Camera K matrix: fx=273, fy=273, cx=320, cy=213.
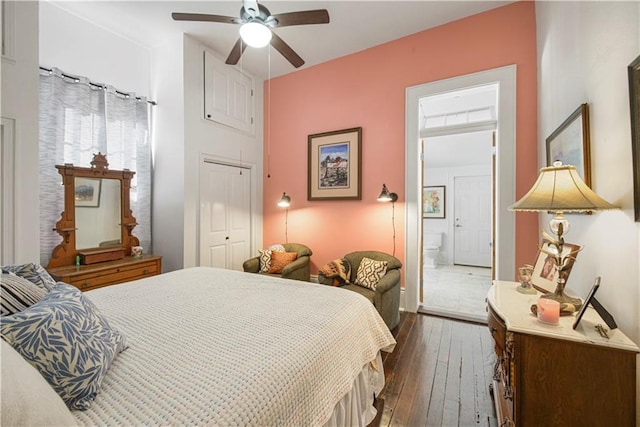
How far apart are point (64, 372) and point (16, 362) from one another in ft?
0.61

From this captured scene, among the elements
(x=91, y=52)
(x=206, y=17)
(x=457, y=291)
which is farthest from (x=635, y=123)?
(x=91, y=52)

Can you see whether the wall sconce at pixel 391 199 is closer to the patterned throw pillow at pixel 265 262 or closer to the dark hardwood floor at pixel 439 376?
the dark hardwood floor at pixel 439 376

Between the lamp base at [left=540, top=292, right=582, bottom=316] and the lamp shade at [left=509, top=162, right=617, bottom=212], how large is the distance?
1.51ft

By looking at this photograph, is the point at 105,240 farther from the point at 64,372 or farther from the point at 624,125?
the point at 624,125

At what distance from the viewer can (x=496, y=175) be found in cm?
293

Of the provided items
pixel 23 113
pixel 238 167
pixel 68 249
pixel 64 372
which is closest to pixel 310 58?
pixel 238 167

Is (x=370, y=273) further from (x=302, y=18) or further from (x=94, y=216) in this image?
(x=94, y=216)

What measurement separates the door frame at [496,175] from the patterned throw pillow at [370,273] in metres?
0.49

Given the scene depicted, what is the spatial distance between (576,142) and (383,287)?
69.0 inches

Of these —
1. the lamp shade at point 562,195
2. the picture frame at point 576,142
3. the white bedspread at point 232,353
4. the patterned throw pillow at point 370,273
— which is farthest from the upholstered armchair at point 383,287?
the picture frame at point 576,142

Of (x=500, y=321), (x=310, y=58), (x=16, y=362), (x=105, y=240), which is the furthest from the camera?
(x=310, y=58)

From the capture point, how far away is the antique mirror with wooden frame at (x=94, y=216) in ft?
8.80

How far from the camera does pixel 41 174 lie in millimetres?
2643

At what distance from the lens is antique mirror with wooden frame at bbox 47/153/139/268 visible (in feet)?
8.80
